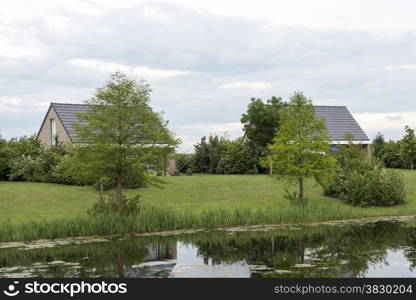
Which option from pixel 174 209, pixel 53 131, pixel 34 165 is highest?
pixel 53 131

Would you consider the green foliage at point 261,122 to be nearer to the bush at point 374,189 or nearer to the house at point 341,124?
the house at point 341,124

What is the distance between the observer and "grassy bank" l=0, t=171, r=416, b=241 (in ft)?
67.3

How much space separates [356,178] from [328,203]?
8.01 feet

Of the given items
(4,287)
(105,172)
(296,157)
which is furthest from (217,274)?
(296,157)

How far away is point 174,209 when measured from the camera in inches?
987

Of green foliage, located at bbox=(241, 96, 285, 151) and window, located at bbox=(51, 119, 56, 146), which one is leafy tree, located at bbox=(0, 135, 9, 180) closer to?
window, located at bbox=(51, 119, 56, 146)

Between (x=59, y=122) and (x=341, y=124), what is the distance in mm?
25912

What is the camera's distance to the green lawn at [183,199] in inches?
976

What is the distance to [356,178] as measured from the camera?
28500 millimetres

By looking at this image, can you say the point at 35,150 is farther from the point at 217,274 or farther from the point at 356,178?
the point at 217,274

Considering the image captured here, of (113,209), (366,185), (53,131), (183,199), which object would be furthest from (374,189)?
(53,131)

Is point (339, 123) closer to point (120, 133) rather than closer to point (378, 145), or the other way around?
point (378, 145)

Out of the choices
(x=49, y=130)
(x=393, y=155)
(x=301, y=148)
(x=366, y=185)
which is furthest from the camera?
(x=393, y=155)

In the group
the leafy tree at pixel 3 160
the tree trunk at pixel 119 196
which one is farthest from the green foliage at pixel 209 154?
the tree trunk at pixel 119 196
